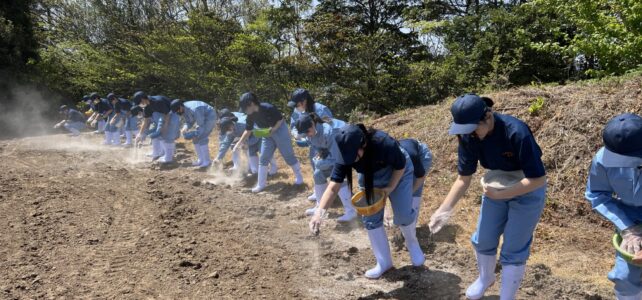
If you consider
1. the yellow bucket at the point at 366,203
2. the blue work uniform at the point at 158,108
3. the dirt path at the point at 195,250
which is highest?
the blue work uniform at the point at 158,108

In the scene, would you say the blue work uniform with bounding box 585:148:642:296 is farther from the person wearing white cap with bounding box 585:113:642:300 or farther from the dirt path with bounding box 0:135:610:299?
the dirt path with bounding box 0:135:610:299

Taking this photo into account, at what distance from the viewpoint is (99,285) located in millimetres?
4164

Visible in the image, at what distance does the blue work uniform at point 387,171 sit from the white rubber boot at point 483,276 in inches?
30.1

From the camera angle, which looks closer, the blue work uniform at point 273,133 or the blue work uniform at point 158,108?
the blue work uniform at point 273,133

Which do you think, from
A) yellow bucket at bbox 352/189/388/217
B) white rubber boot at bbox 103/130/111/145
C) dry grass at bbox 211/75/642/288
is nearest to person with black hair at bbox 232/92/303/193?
dry grass at bbox 211/75/642/288

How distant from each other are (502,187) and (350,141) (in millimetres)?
1102

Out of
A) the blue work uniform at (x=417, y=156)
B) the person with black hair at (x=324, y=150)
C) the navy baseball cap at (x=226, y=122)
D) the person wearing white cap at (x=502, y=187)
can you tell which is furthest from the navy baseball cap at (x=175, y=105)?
the person wearing white cap at (x=502, y=187)

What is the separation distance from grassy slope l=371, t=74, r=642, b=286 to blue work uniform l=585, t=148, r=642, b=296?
1415 mm

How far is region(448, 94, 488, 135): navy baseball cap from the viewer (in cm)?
277

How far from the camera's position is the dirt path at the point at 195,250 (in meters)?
4.03

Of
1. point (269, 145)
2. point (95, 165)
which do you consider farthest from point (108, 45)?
point (269, 145)

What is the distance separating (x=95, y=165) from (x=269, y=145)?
515 centimetres

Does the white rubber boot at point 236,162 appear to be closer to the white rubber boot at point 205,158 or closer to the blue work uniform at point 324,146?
the white rubber boot at point 205,158

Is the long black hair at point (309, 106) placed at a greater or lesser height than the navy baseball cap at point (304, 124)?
greater
